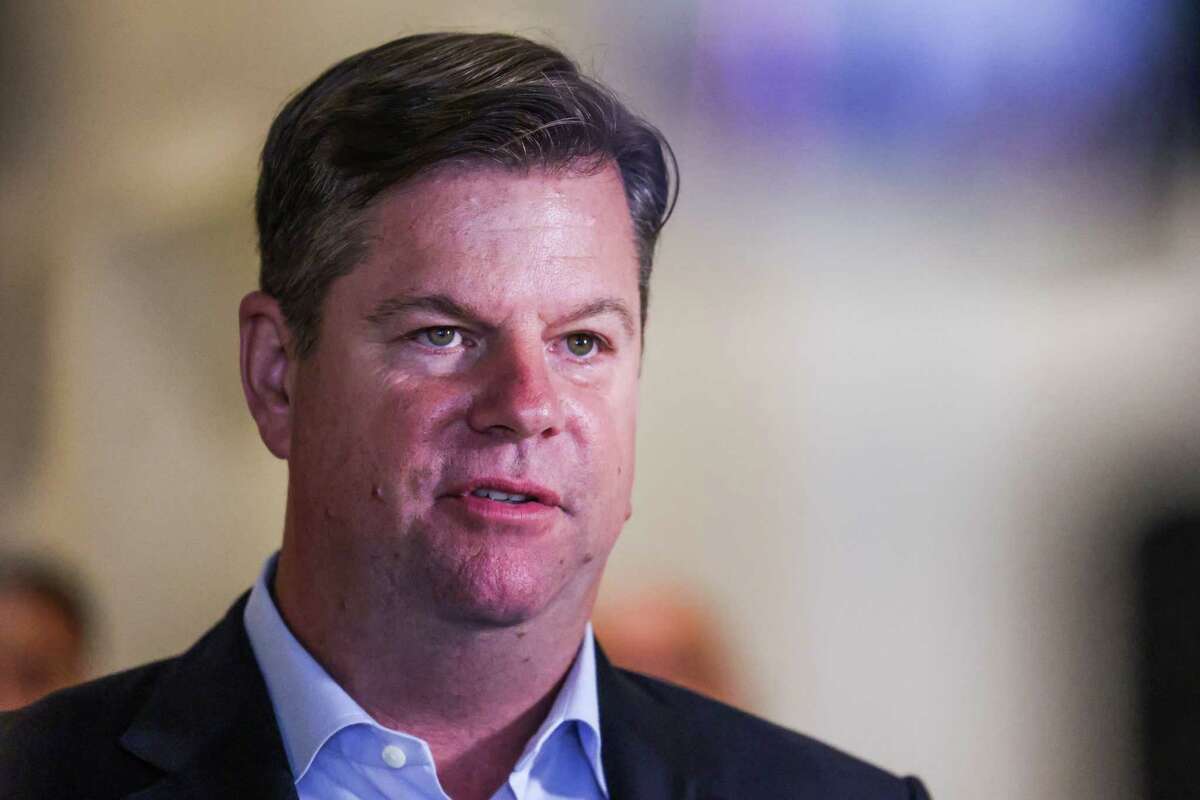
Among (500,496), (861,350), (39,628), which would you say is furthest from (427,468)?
(861,350)

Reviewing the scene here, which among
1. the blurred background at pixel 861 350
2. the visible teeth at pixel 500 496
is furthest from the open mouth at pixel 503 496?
the blurred background at pixel 861 350

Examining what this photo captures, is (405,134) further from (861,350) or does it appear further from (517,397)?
(861,350)

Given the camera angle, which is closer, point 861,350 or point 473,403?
point 473,403

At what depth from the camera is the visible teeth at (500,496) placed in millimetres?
886

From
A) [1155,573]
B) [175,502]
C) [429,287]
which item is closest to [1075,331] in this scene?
[1155,573]

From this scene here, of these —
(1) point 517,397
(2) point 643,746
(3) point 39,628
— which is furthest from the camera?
(3) point 39,628

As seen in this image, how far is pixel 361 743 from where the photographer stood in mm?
911

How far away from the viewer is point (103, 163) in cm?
125

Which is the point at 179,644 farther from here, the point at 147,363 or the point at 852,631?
the point at 852,631

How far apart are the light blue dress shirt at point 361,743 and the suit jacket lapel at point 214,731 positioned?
2 centimetres

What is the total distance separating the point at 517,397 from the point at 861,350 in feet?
2.09

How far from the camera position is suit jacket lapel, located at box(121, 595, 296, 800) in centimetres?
86

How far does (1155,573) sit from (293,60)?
103 centimetres

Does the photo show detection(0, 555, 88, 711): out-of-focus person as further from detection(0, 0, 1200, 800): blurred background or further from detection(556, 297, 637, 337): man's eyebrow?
detection(556, 297, 637, 337): man's eyebrow
